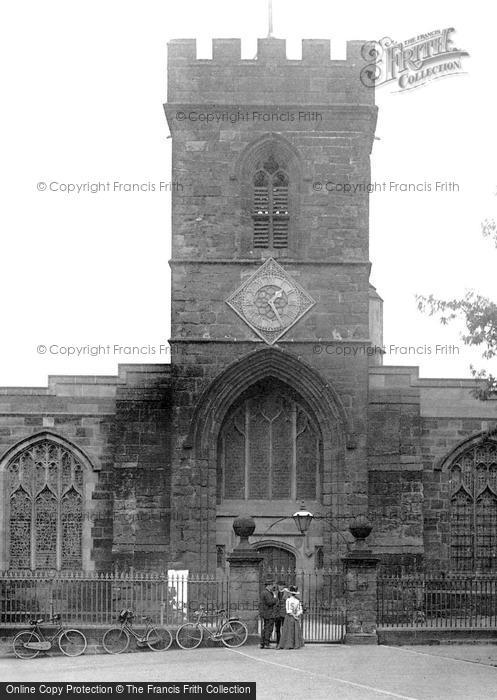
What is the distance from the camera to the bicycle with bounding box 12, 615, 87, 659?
23094 millimetres

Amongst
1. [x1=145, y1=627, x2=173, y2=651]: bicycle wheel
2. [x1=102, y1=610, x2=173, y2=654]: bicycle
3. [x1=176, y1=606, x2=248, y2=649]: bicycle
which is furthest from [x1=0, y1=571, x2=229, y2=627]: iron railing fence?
[x1=102, y1=610, x2=173, y2=654]: bicycle

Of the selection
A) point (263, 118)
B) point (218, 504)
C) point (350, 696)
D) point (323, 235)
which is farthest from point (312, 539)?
point (350, 696)

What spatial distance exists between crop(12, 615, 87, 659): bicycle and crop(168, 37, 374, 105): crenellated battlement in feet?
43.2

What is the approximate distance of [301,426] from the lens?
1238 inches

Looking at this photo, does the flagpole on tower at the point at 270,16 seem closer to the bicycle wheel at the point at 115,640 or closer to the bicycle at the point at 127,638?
the bicycle at the point at 127,638

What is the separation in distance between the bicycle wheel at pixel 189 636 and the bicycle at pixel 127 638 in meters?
0.23

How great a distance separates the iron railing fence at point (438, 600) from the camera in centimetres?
2847

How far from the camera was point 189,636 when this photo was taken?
24.3 metres

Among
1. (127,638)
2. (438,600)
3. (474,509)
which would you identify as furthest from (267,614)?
(474,509)

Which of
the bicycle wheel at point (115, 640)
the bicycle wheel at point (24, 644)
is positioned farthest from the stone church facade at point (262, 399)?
the bicycle wheel at point (24, 644)

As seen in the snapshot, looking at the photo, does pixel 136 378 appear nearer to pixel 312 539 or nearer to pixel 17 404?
pixel 17 404

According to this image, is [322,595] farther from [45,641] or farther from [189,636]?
[45,641]

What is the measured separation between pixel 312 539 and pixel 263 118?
9655 mm

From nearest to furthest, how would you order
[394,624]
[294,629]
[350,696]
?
1. [350,696]
2. [294,629]
3. [394,624]
